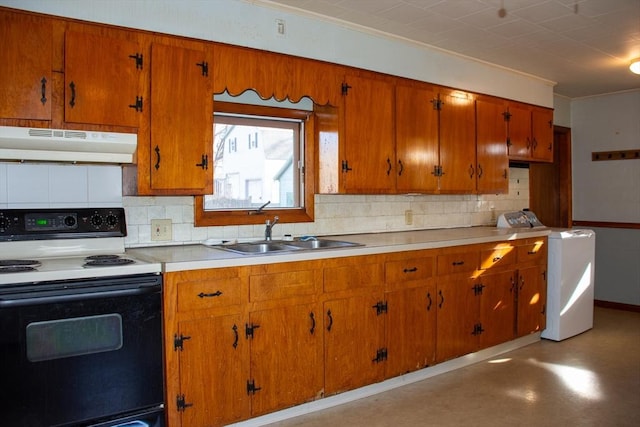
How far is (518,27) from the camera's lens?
3.47 m

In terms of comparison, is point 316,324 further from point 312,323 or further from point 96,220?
point 96,220

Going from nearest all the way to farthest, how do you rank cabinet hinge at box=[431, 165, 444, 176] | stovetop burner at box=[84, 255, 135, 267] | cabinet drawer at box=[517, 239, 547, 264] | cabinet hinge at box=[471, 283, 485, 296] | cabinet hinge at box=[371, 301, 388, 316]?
stovetop burner at box=[84, 255, 135, 267] < cabinet hinge at box=[371, 301, 388, 316] < cabinet hinge at box=[471, 283, 485, 296] < cabinet hinge at box=[431, 165, 444, 176] < cabinet drawer at box=[517, 239, 547, 264]

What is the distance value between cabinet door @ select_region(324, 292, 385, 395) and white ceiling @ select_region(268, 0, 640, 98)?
1850 mm

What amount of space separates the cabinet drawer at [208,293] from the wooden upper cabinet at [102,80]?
0.89 metres

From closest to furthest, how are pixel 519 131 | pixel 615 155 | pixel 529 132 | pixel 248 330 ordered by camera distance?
pixel 248 330
pixel 519 131
pixel 529 132
pixel 615 155

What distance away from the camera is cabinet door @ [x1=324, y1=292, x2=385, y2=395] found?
2795 mm

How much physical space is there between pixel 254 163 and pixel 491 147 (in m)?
2.23

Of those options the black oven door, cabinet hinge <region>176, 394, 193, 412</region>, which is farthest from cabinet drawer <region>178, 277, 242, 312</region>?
cabinet hinge <region>176, 394, 193, 412</region>

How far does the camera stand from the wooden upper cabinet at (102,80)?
90.7 inches

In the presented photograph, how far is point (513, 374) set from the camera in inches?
136

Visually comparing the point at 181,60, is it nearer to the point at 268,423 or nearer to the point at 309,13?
the point at 309,13

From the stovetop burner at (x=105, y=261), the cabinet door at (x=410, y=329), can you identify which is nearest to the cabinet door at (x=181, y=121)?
the stovetop burner at (x=105, y=261)

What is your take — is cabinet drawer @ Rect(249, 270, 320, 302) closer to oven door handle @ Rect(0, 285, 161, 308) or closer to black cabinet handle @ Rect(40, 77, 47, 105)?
oven door handle @ Rect(0, 285, 161, 308)

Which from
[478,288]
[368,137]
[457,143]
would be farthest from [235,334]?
[457,143]
